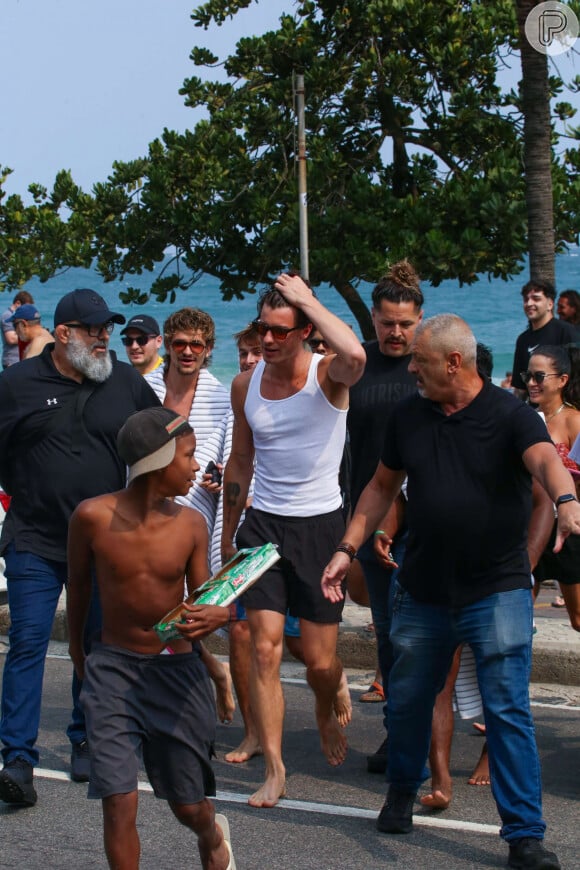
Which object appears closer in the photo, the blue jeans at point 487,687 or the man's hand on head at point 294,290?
the blue jeans at point 487,687

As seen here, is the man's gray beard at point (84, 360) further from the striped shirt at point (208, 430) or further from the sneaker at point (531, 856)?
the sneaker at point (531, 856)

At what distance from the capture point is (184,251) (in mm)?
18016

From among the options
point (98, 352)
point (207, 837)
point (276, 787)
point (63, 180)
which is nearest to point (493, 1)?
point (63, 180)

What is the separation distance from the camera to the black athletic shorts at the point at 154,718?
429 cm

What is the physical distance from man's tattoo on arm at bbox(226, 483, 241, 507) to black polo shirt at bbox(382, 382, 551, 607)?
144cm

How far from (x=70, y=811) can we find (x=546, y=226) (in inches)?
372

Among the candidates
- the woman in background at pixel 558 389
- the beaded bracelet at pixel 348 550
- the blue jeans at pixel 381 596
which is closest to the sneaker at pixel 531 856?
the beaded bracelet at pixel 348 550

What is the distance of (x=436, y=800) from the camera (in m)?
5.45

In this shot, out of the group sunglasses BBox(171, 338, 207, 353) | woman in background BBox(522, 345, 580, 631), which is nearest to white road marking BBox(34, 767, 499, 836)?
sunglasses BBox(171, 338, 207, 353)

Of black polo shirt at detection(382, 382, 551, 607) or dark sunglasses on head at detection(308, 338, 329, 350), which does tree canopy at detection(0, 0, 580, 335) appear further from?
black polo shirt at detection(382, 382, 551, 607)

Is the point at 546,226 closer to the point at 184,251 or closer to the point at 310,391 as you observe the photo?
the point at 184,251

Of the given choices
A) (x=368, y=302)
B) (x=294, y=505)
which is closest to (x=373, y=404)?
(x=294, y=505)

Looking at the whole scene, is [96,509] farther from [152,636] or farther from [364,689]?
[364,689]

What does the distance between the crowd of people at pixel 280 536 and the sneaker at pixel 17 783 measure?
12 millimetres
